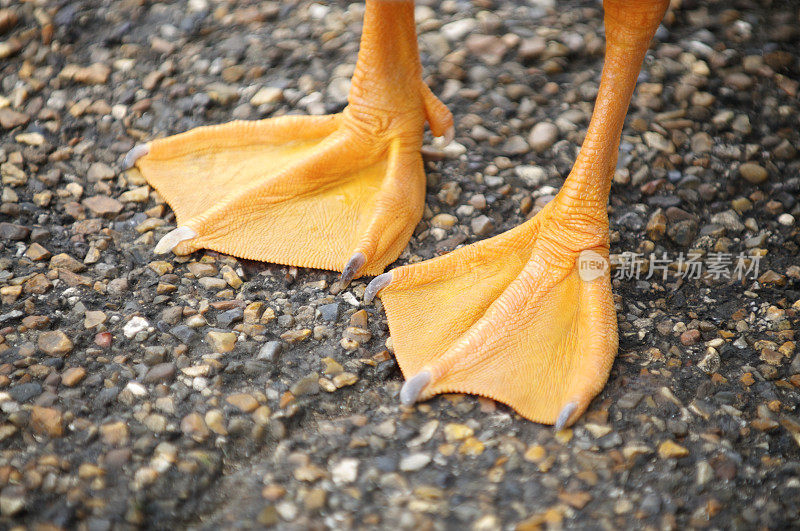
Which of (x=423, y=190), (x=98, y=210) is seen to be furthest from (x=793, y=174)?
(x=98, y=210)

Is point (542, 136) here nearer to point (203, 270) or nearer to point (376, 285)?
point (376, 285)

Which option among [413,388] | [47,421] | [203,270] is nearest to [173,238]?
[203,270]

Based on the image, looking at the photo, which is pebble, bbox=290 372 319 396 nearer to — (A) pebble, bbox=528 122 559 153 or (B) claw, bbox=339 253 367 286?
(B) claw, bbox=339 253 367 286

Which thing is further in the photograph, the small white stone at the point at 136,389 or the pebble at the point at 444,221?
the pebble at the point at 444,221

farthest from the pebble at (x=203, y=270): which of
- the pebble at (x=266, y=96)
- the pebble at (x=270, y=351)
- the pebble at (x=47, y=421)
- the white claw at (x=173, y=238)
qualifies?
the pebble at (x=266, y=96)

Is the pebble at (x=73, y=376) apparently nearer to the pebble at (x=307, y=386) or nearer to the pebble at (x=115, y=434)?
the pebble at (x=115, y=434)

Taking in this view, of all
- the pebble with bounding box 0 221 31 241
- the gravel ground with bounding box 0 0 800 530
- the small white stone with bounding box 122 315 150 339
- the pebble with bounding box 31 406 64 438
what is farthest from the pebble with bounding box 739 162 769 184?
the pebble with bounding box 0 221 31 241

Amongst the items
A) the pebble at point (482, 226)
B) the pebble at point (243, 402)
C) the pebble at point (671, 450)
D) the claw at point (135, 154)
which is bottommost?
the pebble at point (671, 450)
